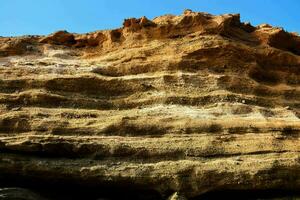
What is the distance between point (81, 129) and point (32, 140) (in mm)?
1411

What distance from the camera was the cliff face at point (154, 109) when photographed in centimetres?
1393

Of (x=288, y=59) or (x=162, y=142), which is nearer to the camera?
(x=162, y=142)

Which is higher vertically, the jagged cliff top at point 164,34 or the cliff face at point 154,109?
the jagged cliff top at point 164,34

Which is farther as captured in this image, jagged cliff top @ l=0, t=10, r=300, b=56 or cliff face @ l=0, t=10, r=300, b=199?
jagged cliff top @ l=0, t=10, r=300, b=56

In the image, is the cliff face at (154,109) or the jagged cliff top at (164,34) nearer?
the cliff face at (154,109)

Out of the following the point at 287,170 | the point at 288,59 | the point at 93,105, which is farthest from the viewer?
the point at 288,59

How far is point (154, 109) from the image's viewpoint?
52.4ft

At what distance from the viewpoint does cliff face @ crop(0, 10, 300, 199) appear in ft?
45.7

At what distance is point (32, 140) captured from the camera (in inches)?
573

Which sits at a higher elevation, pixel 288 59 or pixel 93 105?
pixel 288 59

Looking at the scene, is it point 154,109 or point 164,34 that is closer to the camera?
point 154,109

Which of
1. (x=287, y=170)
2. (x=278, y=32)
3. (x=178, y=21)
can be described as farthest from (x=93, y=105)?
(x=278, y=32)

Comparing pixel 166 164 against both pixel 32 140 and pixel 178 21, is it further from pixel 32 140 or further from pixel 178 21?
pixel 178 21

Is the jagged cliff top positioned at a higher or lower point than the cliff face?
higher
